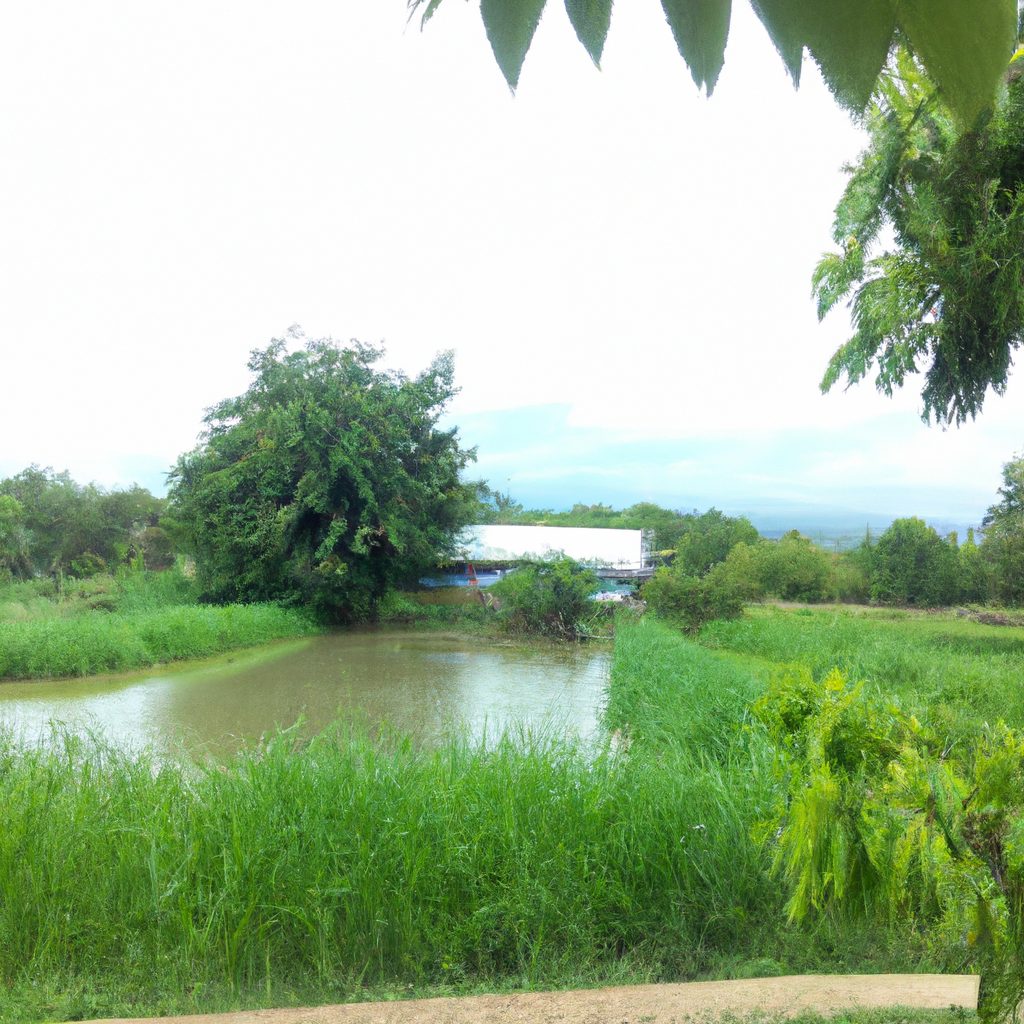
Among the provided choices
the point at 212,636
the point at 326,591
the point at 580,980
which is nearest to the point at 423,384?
the point at 326,591

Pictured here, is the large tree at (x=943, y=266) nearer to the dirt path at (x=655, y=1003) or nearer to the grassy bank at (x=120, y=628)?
the dirt path at (x=655, y=1003)

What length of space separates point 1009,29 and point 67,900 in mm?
2725

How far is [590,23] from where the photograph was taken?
365mm

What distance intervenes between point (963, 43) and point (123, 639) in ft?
36.0

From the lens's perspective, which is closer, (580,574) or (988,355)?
(988,355)

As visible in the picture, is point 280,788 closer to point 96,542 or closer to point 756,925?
point 756,925

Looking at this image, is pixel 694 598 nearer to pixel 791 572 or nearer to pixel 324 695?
pixel 324 695

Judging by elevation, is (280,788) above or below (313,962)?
above

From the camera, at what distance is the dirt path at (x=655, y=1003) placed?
1124 millimetres

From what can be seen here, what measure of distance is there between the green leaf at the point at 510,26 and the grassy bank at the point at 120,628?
1036cm

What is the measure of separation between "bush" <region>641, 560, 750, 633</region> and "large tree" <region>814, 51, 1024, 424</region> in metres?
4.17

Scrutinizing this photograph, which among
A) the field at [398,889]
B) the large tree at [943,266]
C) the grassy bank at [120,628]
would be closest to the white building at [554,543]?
the grassy bank at [120,628]

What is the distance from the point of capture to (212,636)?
11141 millimetres

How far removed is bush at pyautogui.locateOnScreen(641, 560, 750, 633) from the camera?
12398 mm
